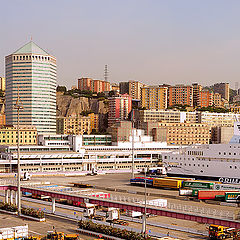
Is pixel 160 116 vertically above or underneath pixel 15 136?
above

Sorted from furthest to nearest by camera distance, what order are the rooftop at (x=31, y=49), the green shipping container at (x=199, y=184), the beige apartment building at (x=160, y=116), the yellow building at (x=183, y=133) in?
the beige apartment building at (x=160, y=116)
the rooftop at (x=31, y=49)
the yellow building at (x=183, y=133)
the green shipping container at (x=199, y=184)

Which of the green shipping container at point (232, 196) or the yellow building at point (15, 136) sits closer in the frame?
the green shipping container at point (232, 196)

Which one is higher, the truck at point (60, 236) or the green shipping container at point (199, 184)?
the green shipping container at point (199, 184)

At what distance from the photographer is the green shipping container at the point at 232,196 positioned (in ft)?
205

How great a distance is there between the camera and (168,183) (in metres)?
79.8

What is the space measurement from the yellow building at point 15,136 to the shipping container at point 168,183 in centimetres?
8396

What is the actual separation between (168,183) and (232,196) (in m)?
18.8

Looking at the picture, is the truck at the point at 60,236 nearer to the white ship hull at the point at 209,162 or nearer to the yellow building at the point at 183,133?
the white ship hull at the point at 209,162

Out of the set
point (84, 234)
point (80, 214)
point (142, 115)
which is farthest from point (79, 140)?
point (84, 234)

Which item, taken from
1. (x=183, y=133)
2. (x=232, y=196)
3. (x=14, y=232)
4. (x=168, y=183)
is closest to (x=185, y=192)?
(x=232, y=196)

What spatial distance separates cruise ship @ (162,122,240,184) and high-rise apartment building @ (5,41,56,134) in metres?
97.3

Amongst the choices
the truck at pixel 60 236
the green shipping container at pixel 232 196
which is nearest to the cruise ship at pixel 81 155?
the green shipping container at pixel 232 196

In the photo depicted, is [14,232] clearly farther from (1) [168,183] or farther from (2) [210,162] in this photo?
(2) [210,162]

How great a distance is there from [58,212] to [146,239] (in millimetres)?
19255
